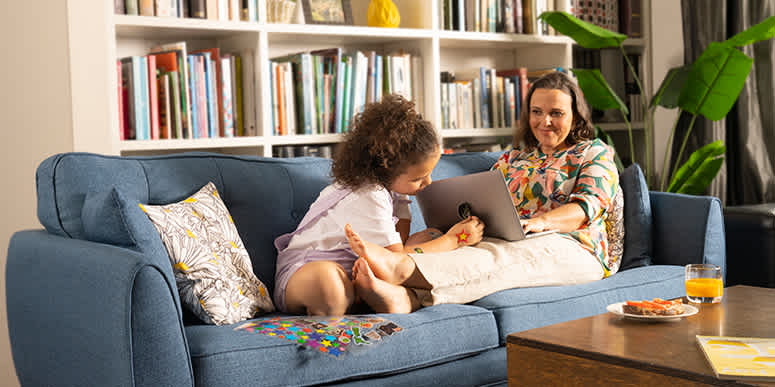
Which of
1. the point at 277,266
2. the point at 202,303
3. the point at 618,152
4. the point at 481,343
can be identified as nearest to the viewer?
the point at 202,303

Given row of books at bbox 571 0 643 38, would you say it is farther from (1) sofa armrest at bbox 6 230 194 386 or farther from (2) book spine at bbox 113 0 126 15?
(1) sofa armrest at bbox 6 230 194 386

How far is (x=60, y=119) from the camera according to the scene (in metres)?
2.58

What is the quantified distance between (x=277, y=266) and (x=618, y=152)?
2.77 m

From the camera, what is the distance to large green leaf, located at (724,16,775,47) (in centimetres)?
322

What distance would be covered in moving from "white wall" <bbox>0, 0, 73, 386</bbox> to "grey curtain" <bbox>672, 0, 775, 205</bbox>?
2888 millimetres

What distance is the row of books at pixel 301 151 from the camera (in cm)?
Answer: 307

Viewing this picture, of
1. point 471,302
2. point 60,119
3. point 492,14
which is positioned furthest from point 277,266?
point 492,14

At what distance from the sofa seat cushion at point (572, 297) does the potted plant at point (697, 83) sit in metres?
1.11

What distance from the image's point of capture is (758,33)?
324 centimetres

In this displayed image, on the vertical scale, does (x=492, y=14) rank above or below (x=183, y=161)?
above

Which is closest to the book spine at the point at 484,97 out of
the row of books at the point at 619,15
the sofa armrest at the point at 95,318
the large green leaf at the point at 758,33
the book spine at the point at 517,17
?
the book spine at the point at 517,17

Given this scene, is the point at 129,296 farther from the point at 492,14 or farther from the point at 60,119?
the point at 492,14

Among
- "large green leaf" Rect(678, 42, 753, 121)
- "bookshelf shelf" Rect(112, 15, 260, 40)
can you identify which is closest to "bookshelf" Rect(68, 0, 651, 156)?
"bookshelf shelf" Rect(112, 15, 260, 40)

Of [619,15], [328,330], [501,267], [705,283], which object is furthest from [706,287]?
[619,15]
